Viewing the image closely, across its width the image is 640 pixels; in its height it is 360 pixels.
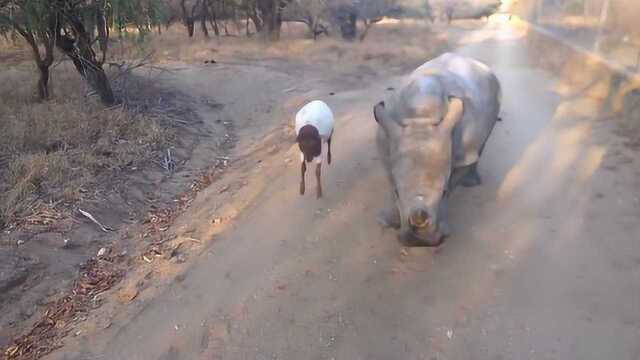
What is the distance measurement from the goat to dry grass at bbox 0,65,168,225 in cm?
299

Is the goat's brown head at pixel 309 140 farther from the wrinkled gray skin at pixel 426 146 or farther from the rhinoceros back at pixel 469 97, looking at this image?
the rhinoceros back at pixel 469 97

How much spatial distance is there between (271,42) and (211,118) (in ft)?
38.4

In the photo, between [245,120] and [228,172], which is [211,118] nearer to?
[245,120]

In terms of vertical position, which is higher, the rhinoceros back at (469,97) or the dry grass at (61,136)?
the rhinoceros back at (469,97)

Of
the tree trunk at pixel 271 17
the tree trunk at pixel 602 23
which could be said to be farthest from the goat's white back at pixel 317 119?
the tree trunk at pixel 271 17

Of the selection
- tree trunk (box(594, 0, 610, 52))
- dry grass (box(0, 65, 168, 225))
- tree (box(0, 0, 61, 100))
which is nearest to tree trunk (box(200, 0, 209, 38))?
dry grass (box(0, 65, 168, 225))

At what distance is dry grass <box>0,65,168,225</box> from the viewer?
6699 millimetres

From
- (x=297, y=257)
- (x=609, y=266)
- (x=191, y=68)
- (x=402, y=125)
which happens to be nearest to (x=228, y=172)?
(x=297, y=257)

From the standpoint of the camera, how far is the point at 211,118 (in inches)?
440

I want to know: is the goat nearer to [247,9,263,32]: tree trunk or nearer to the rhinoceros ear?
the rhinoceros ear

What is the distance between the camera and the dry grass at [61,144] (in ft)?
22.0

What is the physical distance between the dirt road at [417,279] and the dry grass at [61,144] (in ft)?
6.49

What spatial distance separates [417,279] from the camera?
16.6 feet

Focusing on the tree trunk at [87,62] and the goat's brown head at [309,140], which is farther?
the tree trunk at [87,62]
